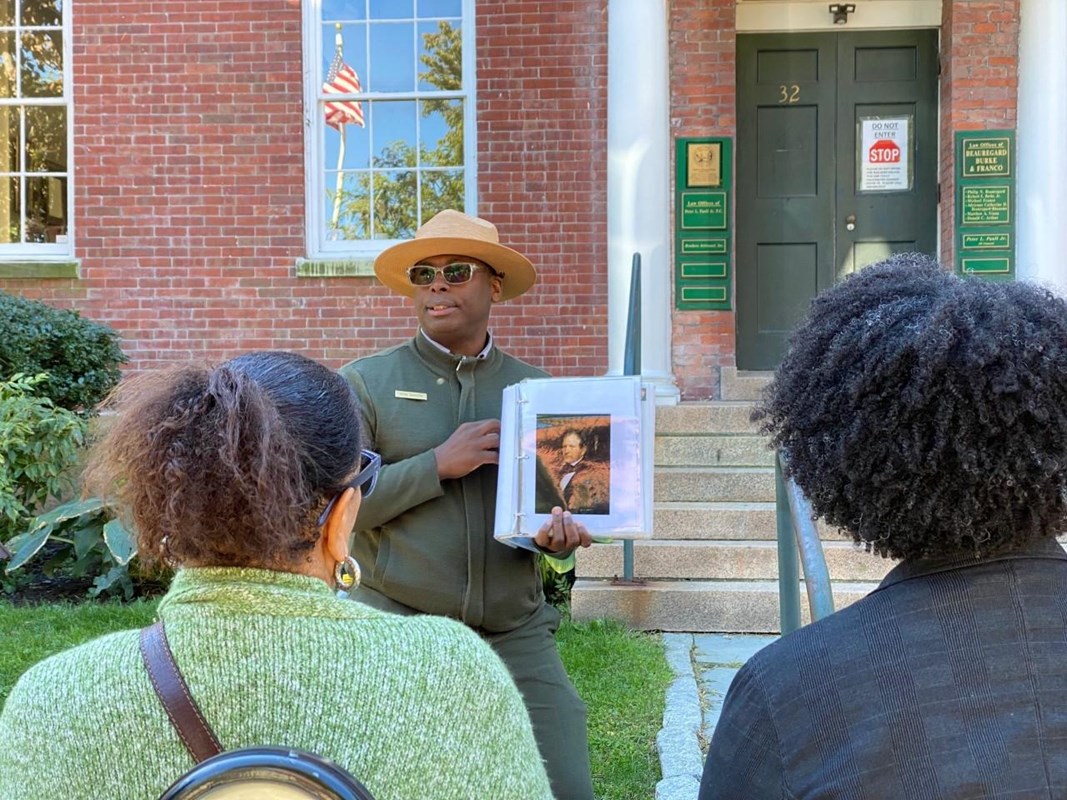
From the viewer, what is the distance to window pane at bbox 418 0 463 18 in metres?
8.34

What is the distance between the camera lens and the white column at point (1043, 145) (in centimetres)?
699

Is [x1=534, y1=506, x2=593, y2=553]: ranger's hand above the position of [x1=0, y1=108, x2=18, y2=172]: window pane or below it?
below

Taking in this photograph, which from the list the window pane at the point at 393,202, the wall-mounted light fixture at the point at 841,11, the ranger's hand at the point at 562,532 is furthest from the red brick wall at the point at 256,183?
the ranger's hand at the point at 562,532

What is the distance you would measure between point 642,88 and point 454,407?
4.97m

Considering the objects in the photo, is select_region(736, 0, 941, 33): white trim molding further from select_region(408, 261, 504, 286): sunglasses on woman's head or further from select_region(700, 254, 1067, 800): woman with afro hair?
select_region(700, 254, 1067, 800): woman with afro hair

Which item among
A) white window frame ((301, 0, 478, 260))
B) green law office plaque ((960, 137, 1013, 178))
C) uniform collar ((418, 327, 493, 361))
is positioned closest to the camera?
uniform collar ((418, 327, 493, 361))

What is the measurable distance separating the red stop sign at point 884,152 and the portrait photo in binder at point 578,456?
6294 mm

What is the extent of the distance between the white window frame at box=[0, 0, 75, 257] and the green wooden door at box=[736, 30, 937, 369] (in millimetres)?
5591

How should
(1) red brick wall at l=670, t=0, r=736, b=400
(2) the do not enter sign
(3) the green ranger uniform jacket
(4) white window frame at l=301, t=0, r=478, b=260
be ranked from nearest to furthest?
1. (3) the green ranger uniform jacket
2. (1) red brick wall at l=670, t=0, r=736, b=400
3. (2) the do not enter sign
4. (4) white window frame at l=301, t=0, r=478, b=260

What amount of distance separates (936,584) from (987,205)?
717 centimetres

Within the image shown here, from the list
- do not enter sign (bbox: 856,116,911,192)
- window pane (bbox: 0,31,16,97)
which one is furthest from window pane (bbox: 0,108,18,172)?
do not enter sign (bbox: 856,116,911,192)

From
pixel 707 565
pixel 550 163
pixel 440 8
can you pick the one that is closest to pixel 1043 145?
pixel 550 163

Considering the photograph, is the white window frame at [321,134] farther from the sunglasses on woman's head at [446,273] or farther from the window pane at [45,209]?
the sunglasses on woman's head at [446,273]

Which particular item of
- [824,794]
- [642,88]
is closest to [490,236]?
[824,794]
